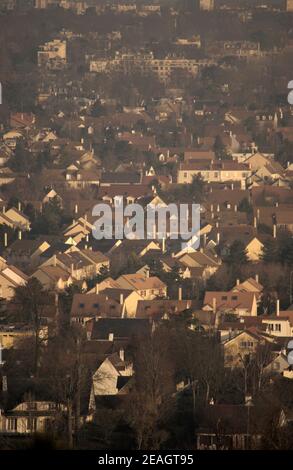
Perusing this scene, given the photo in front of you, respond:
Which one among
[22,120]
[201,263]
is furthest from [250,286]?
[22,120]

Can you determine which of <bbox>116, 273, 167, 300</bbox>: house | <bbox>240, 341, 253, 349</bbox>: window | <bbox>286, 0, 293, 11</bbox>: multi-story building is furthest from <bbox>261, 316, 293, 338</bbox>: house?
<bbox>286, 0, 293, 11</bbox>: multi-story building

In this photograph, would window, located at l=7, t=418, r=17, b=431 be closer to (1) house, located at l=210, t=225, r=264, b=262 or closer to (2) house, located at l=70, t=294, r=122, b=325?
(2) house, located at l=70, t=294, r=122, b=325

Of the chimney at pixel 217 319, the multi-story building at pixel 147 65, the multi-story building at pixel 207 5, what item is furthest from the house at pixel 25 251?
the multi-story building at pixel 207 5

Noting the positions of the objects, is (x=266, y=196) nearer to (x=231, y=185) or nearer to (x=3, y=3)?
(x=231, y=185)

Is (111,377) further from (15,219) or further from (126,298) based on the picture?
(15,219)

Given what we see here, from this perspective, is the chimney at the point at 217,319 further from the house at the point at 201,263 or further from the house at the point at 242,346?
the house at the point at 201,263

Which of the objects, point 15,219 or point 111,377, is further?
point 15,219
